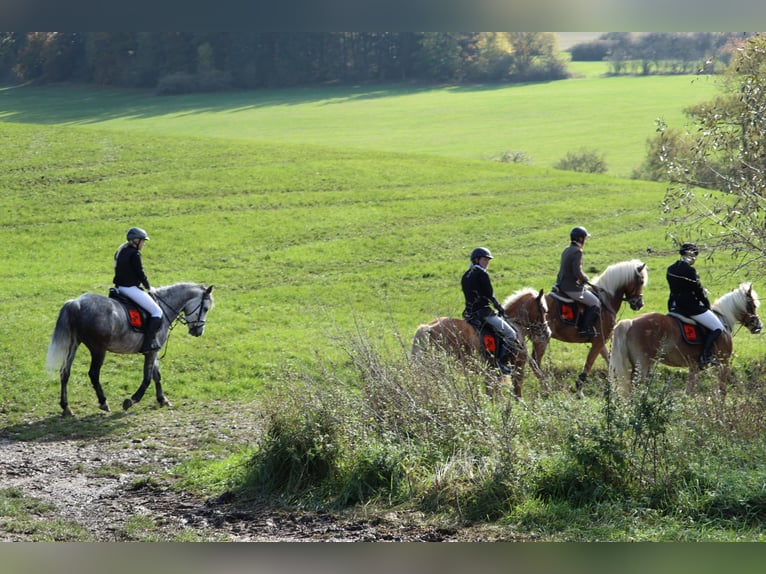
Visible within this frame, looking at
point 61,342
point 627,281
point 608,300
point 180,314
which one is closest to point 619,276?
point 627,281

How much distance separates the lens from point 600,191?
118 feet

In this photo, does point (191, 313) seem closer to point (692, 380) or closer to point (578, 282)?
point (578, 282)

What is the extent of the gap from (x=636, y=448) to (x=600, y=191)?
28.7 metres

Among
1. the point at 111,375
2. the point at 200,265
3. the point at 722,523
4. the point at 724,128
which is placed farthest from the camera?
Result: the point at 200,265

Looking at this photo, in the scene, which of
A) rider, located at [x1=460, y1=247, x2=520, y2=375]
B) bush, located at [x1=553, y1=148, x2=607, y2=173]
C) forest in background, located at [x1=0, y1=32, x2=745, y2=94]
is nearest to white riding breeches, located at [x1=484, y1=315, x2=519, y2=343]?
rider, located at [x1=460, y1=247, x2=520, y2=375]

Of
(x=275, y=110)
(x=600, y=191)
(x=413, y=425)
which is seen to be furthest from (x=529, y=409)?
(x=275, y=110)

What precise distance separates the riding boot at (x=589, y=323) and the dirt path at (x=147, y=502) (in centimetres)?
614

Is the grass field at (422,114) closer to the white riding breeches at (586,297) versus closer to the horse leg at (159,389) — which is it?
the horse leg at (159,389)

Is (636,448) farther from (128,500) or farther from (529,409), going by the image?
(128,500)

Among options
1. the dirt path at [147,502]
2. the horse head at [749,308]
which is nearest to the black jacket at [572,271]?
the horse head at [749,308]

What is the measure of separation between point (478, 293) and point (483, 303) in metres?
0.20

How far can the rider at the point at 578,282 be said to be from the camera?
14797 mm

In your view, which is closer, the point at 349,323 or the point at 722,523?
the point at 722,523

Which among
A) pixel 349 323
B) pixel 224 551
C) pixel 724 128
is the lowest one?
pixel 349 323
